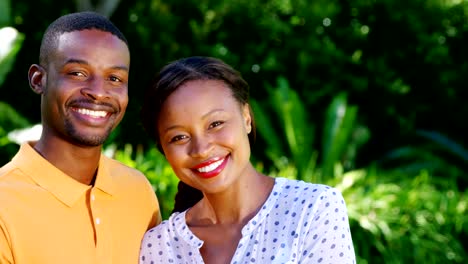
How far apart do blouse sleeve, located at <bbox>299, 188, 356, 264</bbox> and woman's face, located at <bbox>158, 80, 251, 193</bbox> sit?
39 centimetres

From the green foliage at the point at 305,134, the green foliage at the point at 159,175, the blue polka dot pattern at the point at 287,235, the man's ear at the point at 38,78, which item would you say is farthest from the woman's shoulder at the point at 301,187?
the green foliage at the point at 305,134

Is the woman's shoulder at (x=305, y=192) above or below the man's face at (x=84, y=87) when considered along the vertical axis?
below

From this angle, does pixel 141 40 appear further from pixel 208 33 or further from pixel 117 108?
pixel 117 108

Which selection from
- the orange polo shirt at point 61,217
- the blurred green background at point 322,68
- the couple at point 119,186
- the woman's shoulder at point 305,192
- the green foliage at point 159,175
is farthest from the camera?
the blurred green background at point 322,68

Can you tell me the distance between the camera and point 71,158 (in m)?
3.56

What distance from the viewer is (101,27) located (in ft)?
11.7

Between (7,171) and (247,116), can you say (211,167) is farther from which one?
(7,171)

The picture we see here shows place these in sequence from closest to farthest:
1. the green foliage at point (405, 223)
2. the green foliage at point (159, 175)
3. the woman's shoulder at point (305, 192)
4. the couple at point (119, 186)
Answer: the couple at point (119, 186) < the woman's shoulder at point (305, 192) < the green foliage at point (159, 175) < the green foliage at point (405, 223)

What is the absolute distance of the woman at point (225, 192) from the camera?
345 centimetres

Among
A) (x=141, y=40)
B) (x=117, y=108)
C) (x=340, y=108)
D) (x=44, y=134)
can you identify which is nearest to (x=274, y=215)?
(x=117, y=108)

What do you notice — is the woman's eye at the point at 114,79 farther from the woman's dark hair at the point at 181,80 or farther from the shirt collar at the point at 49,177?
the shirt collar at the point at 49,177

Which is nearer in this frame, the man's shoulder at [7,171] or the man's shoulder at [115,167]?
the man's shoulder at [7,171]

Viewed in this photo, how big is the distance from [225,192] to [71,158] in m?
0.65

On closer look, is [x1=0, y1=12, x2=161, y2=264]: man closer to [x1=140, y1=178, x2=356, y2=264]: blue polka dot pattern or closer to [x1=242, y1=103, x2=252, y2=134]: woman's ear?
[x1=140, y1=178, x2=356, y2=264]: blue polka dot pattern
